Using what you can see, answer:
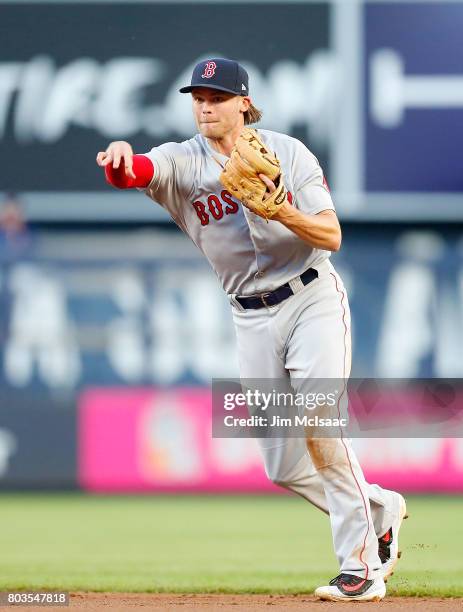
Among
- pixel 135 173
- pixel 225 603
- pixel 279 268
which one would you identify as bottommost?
pixel 225 603

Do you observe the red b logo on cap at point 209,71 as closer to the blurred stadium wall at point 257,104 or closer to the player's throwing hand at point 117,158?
the player's throwing hand at point 117,158

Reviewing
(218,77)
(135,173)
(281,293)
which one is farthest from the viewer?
(281,293)

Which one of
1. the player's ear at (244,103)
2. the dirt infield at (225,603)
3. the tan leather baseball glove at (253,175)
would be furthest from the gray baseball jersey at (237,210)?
the dirt infield at (225,603)

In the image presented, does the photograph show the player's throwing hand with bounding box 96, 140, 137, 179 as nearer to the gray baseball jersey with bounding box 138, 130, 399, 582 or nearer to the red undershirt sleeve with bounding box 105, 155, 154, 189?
the red undershirt sleeve with bounding box 105, 155, 154, 189

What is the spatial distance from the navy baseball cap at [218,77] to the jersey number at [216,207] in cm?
39

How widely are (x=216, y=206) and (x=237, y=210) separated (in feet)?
0.27

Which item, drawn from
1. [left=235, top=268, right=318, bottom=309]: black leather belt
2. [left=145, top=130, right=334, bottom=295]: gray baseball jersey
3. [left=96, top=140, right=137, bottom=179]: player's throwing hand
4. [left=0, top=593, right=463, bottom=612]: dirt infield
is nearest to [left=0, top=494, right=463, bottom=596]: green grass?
[left=0, top=593, right=463, bottom=612]: dirt infield

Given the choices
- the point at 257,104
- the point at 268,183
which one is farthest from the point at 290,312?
the point at 257,104

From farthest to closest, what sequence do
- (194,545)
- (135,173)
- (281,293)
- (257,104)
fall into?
(257,104)
(194,545)
(281,293)
(135,173)

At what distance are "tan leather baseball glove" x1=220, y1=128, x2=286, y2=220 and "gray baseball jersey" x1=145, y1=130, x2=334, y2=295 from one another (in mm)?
224

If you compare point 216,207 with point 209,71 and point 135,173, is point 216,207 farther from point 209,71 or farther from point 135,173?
point 209,71

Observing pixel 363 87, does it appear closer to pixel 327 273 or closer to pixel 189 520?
pixel 189 520

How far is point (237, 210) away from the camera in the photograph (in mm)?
4898

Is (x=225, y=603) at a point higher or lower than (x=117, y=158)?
lower
